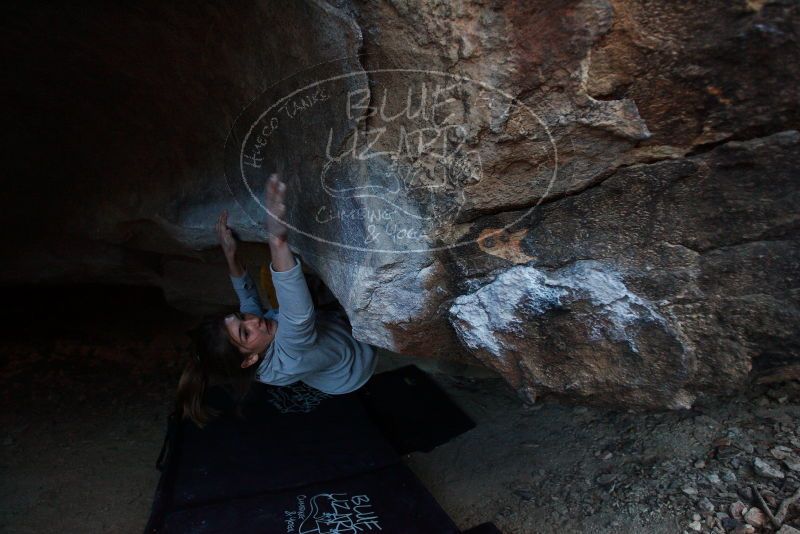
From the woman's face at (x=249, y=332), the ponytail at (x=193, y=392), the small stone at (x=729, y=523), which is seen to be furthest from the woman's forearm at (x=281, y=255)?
the small stone at (x=729, y=523)

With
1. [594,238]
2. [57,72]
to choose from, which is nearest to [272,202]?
[594,238]

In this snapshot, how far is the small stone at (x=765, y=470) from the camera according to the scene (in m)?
1.26

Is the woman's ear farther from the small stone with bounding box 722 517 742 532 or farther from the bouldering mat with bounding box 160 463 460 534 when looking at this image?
the small stone with bounding box 722 517 742 532

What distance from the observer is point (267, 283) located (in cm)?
192

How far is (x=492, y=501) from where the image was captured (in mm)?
1534

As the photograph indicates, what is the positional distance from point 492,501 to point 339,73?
1.12 meters

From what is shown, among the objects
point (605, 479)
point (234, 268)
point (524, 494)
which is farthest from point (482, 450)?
point (234, 268)

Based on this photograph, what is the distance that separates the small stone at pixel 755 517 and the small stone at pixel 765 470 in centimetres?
9

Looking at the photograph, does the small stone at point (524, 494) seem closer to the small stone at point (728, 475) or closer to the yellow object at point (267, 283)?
Answer: the small stone at point (728, 475)

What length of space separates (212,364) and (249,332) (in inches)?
6.5

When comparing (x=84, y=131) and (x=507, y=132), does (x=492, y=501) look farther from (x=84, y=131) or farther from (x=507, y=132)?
(x=84, y=131)

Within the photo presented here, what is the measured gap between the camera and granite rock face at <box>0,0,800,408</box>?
82cm

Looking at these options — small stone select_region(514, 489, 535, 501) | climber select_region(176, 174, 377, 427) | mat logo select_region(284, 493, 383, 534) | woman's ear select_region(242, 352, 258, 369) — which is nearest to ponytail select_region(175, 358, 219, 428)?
climber select_region(176, 174, 377, 427)

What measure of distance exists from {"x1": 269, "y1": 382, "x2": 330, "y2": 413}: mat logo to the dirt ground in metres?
0.34
